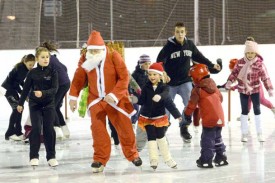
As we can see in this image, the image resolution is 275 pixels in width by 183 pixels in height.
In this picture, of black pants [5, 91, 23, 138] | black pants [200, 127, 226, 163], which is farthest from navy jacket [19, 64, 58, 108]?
black pants [5, 91, 23, 138]

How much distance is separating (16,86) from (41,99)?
207cm

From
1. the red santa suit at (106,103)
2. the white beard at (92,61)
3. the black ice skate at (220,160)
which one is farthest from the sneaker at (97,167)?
the black ice skate at (220,160)

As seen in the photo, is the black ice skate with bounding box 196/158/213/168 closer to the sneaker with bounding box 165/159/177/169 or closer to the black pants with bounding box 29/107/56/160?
the sneaker with bounding box 165/159/177/169

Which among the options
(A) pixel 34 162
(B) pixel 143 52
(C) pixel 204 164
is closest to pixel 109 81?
(A) pixel 34 162

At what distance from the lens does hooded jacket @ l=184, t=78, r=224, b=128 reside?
257 inches

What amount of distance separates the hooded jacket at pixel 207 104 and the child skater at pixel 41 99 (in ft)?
4.20

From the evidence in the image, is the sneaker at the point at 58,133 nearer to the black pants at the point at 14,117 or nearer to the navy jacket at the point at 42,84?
the black pants at the point at 14,117

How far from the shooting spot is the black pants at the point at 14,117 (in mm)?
8508

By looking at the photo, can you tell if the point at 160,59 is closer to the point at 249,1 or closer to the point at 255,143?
the point at 255,143

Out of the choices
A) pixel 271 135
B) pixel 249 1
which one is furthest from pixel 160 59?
pixel 249 1

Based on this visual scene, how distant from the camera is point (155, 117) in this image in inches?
255

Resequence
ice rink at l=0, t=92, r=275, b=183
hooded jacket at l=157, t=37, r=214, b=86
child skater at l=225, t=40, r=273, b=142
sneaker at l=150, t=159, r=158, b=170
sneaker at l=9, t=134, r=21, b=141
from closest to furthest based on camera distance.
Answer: ice rink at l=0, t=92, r=275, b=183 < sneaker at l=150, t=159, r=158, b=170 < child skater at l=225, t=40, r=273, b=142 < hooded jacket at l=157, t=37, r=214, b=86 < sneaker at l=9, t=134, r=21, b=141

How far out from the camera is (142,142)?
7.68 m

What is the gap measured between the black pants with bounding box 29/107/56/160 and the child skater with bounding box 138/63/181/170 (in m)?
0.85
